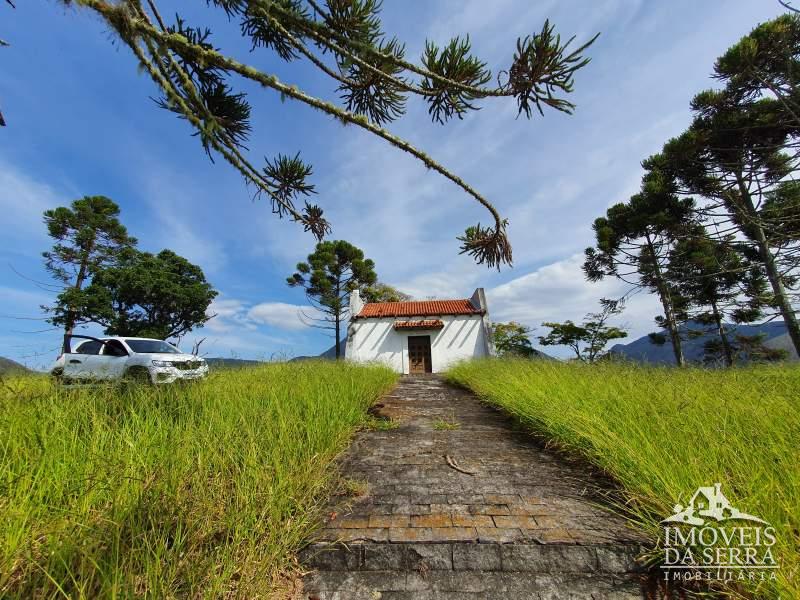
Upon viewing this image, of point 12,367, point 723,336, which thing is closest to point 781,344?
point 723,336

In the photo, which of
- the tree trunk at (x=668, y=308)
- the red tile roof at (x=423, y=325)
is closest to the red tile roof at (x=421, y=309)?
the red tile roof at (x=423, y=325)

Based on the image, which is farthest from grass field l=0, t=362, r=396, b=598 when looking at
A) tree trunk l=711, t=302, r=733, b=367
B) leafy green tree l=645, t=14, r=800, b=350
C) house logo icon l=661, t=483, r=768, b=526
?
tree trunk l=711, t=302, r=733, b=367

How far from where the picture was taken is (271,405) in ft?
10.6

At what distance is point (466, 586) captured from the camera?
151 cm

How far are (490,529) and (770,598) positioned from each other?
1.16 metres

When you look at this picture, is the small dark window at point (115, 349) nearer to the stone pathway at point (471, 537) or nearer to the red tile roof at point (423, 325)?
the stone pathway at point (471, 537)

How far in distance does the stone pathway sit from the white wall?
13.4 metres

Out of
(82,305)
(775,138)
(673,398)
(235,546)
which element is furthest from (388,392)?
(82,305)

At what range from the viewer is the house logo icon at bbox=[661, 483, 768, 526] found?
1.55 meters

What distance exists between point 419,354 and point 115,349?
1239 cm

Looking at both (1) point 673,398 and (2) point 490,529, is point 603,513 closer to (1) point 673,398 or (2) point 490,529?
(2) point 490,529

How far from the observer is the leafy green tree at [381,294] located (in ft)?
79.5

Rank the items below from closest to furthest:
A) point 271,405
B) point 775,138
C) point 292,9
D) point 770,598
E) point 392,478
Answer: point 770,598, point 292,9, point 392,478, point 271,405, point 775,138

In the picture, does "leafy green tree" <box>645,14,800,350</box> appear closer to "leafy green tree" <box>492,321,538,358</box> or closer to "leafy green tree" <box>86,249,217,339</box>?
"leafy green tree" <box>492,321,538,358</box>
